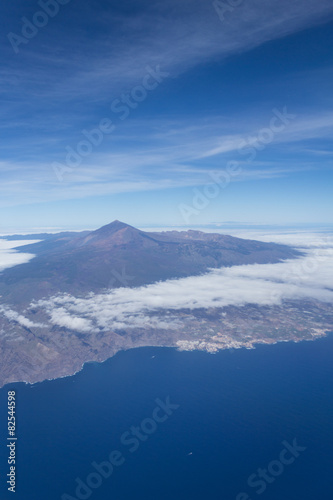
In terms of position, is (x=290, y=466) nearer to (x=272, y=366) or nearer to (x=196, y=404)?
(x=196, y=404)

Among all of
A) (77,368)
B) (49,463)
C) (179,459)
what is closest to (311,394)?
(179,459)

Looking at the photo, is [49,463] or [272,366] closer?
[49,463]

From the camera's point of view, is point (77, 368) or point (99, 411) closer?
point (99, 411)

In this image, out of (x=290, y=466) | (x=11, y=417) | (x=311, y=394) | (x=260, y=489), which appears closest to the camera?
(x=260, y=489)

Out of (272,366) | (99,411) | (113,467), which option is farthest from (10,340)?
(272,366)

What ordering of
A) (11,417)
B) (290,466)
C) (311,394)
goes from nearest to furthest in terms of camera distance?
(290,466) < (11,417) < (311,394)

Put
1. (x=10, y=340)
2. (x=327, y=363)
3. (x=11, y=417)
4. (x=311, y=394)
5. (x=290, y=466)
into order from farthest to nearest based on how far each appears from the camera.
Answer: (x=10, y=340) → (x=327, y=363) → (x=311, y=394) → (x=11, y=417) → (x=290, y=466)

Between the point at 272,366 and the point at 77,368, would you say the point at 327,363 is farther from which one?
the point at 77,368
